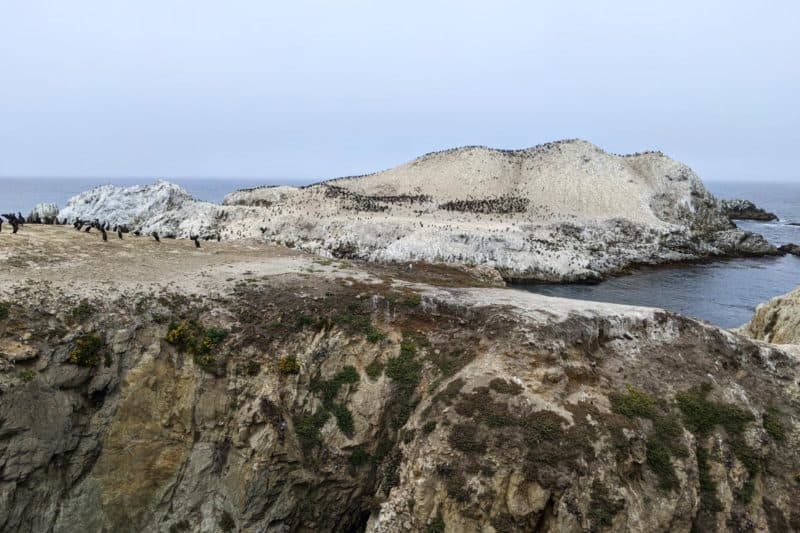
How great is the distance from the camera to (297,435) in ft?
68.4

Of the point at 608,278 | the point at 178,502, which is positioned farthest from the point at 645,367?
the point at 608,278

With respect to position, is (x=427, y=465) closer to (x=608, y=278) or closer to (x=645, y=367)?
(x=645, y=367)

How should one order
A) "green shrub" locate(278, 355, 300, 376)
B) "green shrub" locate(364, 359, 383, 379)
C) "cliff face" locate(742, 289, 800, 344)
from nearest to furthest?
1. "green shrub" locate(278, 355, 300, 376)
2. "green shrub" locate(364, 359, 383, 379)
3. "cliff face" locate(742, 289, 800, 344)

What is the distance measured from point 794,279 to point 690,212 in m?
34.4

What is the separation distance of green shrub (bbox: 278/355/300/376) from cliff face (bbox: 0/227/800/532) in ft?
0.37

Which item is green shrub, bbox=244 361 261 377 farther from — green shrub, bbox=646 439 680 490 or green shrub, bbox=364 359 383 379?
green shrub, bbox=646 439 680 490

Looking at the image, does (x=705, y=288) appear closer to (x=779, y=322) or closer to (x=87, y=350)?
(x=779, y=322)

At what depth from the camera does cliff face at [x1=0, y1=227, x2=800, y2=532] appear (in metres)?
17.5

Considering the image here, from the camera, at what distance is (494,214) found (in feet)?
284

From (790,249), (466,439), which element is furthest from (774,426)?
(790,249)

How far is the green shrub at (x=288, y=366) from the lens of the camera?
21.8 metres

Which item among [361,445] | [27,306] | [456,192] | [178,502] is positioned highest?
[456,192]

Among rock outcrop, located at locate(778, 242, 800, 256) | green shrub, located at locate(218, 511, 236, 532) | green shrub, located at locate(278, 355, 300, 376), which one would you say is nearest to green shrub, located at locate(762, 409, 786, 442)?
green shrub, located at locate(278, 355, 300, 376)

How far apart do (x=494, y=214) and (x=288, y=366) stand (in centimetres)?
7015
